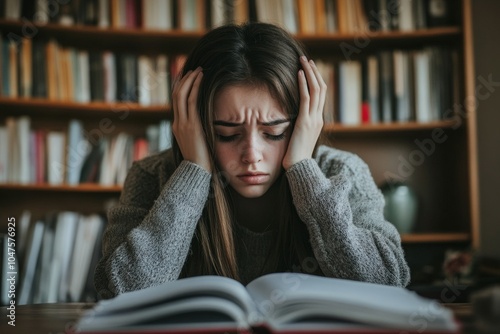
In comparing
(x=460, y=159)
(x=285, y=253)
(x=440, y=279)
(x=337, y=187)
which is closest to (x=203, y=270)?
(x=285, y=253)

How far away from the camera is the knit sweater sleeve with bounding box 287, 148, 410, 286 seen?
1028 millimetres

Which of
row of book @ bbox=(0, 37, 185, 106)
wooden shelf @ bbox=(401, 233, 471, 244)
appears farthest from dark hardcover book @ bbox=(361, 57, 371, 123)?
row of book @ bbox=(0, 37, 185, 106)

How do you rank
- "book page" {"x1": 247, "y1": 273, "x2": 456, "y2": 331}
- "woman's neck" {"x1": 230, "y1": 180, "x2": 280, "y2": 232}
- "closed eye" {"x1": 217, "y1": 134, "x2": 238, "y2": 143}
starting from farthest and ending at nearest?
"woman's neck" {"x1": 230, "y1": 180, "x2": 280, "y2": 232} → "closed eye" {"x1": 217, "y1": 134, "x2": 238, "y2": 143} → "book page" {"x1": 247, "y1": 273, "x2": 456, "y2": 331}

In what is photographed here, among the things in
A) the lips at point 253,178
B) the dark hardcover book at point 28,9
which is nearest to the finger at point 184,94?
the lips at point 253,178

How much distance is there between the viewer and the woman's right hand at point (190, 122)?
1181mm

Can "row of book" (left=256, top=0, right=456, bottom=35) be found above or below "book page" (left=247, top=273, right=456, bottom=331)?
above

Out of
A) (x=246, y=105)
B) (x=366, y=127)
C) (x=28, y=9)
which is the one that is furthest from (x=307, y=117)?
(x=28, y=9)

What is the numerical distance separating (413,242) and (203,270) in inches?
50.3

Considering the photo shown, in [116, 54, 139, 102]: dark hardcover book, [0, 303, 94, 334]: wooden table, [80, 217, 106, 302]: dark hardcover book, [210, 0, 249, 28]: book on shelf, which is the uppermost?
[210, 0, 249, 28]: book on shelf

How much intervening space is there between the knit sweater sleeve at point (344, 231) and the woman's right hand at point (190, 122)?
20 centimetres

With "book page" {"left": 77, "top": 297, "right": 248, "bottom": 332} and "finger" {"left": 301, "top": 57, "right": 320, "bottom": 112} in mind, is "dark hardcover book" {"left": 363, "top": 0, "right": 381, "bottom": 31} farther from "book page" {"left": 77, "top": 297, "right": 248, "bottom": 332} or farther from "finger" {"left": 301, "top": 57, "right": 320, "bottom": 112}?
"book page" {"left": 77, "top": 297, "right": 248, "bottom": 332}

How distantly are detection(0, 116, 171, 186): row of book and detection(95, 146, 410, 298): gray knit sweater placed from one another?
38.3 inches

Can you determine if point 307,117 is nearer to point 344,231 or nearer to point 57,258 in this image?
point 344,231

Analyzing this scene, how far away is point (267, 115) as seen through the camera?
3.66 feet
